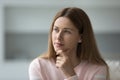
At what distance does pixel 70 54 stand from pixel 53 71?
0.11 m

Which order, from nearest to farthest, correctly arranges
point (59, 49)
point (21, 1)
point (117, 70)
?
point (59, 49), point (117, 70), point (21, 1)

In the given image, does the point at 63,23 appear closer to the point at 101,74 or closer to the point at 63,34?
the point at 63,34

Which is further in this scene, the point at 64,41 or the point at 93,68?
the point at 93,68

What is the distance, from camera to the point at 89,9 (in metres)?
3.88

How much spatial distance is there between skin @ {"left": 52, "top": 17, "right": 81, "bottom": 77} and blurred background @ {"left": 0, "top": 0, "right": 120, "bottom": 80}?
239cm

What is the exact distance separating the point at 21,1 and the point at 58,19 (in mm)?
2435

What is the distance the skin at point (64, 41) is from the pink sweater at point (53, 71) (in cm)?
8

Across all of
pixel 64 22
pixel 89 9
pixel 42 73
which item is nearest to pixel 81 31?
pixel 64 22

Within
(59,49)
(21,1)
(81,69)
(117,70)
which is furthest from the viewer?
(21,1)

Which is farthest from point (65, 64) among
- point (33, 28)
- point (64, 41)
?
point (33, 28)

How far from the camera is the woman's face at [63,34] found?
1.41 meters

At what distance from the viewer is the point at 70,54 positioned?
152cm

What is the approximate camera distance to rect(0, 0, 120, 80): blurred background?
12.6 feet

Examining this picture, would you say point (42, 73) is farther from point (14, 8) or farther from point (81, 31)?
point (14, 8)
